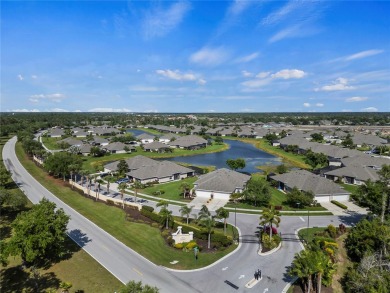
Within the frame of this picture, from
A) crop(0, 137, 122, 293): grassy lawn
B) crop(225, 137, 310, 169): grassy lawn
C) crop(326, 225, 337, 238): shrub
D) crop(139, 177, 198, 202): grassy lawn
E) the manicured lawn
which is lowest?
crop(225, 137, 310, 169): grassy lawn

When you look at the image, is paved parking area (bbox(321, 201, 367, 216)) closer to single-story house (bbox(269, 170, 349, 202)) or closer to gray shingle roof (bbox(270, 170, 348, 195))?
single-story house (bbox(269, 170, 349, 202))

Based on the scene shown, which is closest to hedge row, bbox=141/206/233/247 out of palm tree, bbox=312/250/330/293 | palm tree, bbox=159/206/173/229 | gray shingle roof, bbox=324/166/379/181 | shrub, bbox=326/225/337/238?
palm tree, bbox=159/206/173/229

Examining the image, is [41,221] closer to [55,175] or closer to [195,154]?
[55,175]

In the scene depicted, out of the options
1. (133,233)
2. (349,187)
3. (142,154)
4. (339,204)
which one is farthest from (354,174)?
(142,154)

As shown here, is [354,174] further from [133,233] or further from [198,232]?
[133,233]

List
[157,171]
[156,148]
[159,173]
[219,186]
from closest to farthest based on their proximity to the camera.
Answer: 1. [219,186]
2. [159,173]
3. [157,171]
4. [156,148]

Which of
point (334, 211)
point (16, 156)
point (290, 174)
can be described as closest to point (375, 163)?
point (290, 174)
